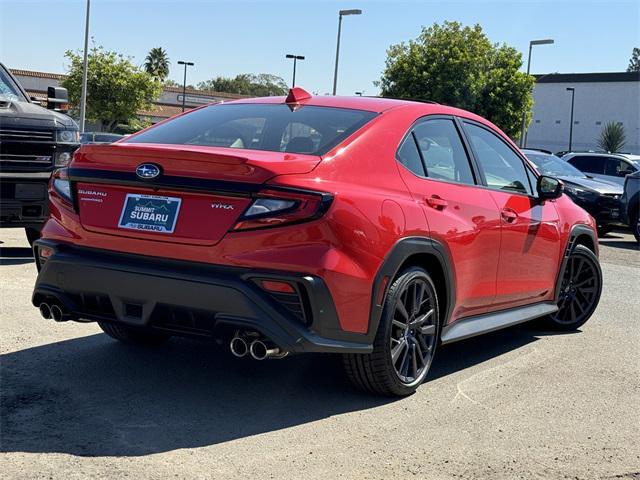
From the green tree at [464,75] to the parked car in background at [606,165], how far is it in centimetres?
3668

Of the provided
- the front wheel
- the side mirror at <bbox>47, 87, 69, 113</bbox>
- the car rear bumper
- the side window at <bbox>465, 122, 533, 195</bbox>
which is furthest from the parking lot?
the front wheel

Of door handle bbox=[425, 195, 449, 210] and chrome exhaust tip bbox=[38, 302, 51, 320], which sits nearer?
chrome exhaust tip bbox=[38, 302, 51, 320]

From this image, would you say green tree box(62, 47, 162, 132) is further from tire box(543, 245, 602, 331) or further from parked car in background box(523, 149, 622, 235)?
tire box(543, 245, 602, 331)

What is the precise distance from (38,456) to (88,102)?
60.5 meters

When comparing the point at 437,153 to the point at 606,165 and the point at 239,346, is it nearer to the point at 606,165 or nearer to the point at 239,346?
the point at 239,346

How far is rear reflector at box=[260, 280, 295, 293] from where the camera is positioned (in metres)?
3.84

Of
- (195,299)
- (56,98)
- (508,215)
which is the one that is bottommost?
(195,299)

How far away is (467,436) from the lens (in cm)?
406

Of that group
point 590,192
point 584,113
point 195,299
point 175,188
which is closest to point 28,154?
point 175,188

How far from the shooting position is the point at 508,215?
5.49 meters

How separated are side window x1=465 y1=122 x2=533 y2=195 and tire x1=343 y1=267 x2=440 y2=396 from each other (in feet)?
3.95

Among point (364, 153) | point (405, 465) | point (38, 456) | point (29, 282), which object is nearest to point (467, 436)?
point (405, 465)

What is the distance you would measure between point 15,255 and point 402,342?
232 inches

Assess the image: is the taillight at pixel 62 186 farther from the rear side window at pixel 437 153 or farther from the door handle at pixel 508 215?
the door handle at pixel 508 215
